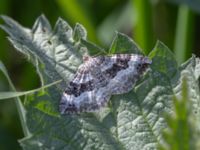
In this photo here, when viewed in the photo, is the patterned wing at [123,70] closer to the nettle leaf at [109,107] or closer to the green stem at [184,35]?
the nettle leaf at [109,107]

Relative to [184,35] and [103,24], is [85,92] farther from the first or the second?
[103,24]

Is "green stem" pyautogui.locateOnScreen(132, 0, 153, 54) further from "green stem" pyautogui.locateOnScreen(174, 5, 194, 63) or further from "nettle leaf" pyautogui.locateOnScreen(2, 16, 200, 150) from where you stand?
"nettle leaf" pyautogui.locateOnScreen(2, 16, 200, 150)

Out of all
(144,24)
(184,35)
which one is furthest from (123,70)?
(184,35)

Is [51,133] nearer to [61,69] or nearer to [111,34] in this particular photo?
[61,69]

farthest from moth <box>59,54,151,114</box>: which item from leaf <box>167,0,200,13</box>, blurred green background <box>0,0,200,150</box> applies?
leaf <box>167,0,200,13</box>

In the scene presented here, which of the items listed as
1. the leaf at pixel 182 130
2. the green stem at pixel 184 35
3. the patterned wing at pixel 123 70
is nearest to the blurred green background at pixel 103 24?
the green stem at pixel 184 35
